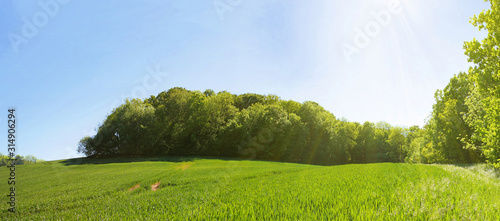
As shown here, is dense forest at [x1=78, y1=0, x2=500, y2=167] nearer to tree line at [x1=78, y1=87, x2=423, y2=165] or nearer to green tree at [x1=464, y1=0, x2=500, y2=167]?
tree line at [x1=78, y1=87, x2=423, y2=165]

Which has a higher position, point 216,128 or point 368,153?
point 216,128

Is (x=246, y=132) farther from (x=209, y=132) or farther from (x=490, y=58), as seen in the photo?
(x=490, y=58)

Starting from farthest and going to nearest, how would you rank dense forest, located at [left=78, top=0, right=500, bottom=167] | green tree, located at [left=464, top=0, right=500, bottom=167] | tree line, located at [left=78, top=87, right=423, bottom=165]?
tree line, located at [left=78, top=87, right=423, bottom=165], dense forest, located at [left=78, top=0, right=500, bottom=167], green tree, located at [left=464, top=0, right=500, bottom=167]

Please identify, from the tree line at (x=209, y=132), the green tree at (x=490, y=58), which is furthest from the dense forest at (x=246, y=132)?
the green tree at (x=490, y=58)

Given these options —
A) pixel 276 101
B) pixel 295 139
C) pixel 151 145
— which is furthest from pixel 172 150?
pixel 276 101

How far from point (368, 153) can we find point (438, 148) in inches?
2501

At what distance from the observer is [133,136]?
5909 cm

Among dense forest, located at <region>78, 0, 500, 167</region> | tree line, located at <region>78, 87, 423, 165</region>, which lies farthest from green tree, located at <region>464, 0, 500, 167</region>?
tree line, located at <region>78, 87, 423, 165</region>

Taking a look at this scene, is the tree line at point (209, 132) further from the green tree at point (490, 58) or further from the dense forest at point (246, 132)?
the green tree at point (490, 58)

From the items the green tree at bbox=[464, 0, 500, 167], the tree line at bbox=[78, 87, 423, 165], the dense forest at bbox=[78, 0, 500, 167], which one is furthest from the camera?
the tree line at bbox=[78, 87, 423, 165]

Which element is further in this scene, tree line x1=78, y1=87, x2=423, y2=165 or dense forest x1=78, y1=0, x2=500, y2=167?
tree line x1=78, y1=87, x2=423, y2=165

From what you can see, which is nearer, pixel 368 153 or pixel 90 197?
pixel 90 197

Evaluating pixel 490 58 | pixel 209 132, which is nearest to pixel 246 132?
pixel 209 132

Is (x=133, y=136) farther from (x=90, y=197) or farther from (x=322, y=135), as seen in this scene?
(x=322, y=135)
